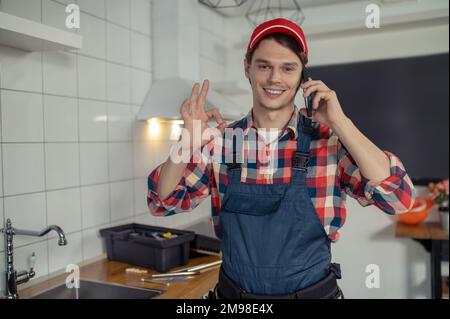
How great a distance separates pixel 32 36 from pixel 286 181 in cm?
54

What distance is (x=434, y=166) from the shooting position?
25.1 inches

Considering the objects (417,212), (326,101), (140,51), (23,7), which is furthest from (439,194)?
(23,7)

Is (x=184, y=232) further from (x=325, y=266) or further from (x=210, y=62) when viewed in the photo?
(x=325, y=266)

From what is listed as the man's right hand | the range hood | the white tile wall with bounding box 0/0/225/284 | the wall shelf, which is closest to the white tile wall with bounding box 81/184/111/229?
the white tile wall with bounding box 0/0/225/284

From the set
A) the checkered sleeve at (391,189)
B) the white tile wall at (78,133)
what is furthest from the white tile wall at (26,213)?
the checkered sleeve at (391,189)

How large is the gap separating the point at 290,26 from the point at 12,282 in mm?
615

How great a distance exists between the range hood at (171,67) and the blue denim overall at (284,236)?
0.24 m

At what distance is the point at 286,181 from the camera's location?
0.60m

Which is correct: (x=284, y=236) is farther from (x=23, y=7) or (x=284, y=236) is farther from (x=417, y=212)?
(x=417, y=212)

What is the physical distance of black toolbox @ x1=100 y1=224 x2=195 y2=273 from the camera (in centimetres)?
106

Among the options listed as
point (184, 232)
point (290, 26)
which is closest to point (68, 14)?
point (290, 26)

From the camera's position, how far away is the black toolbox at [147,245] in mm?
1062

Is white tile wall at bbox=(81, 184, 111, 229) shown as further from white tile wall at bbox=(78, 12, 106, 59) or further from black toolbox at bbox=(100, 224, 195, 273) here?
white tile wall at bbox=(78, 12, 106, 59)

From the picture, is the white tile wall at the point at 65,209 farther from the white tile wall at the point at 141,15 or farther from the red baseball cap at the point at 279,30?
the red baseball cap at the point at 279,30
